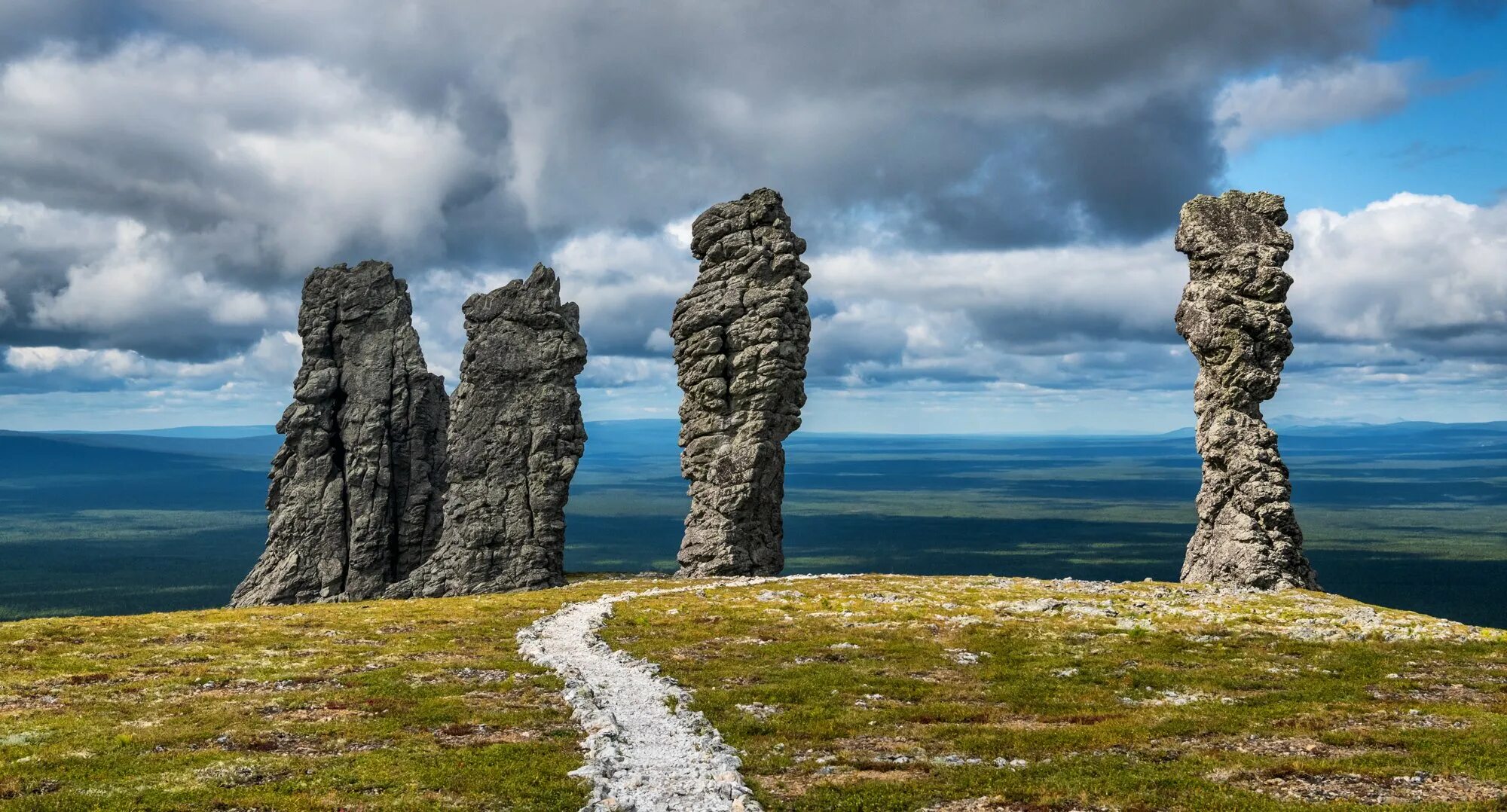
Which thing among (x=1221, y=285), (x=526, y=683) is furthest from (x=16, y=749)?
(x=1221, y=285)

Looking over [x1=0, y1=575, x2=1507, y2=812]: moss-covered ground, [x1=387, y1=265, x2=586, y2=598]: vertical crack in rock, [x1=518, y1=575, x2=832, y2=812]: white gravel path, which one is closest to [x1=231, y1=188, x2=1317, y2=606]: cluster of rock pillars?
[x1=387, y1=265, x2=586, y2=598]: vertical crack in rock

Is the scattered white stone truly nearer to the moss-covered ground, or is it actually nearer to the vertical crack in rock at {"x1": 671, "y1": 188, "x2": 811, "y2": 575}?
the moss-covered ground

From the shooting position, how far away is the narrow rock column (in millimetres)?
79500

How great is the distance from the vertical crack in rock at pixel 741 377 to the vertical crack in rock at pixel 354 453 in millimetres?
29999

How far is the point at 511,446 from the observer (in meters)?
96.5

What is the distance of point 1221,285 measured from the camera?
8444cm

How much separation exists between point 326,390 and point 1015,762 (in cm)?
9334

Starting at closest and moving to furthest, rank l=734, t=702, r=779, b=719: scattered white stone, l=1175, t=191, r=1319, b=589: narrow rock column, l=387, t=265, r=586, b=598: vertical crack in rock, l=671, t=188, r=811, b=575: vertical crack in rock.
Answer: l=734, t=702, r=779, b=719: scattered white stone
l=1175, t=191, r=1319, b=589: narrow rock column
l=387, t=265, r=586, b=598: vertical crack in rock
l=671, t=188, r=811, b=575: vertical crack in rock

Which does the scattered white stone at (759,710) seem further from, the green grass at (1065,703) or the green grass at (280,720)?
the green grass at (280,720)

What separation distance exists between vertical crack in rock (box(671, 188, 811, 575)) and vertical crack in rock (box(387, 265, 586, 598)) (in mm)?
11657

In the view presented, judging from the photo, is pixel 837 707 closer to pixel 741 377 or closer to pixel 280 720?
pixel 280 720

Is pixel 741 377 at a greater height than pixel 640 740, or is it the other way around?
pixel 741 377

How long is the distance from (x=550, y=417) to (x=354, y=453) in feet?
79.5

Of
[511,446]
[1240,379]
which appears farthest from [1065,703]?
[511,446]
